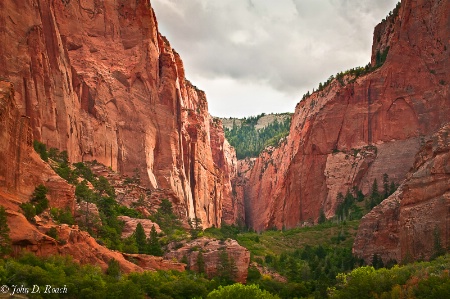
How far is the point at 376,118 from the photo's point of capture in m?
126

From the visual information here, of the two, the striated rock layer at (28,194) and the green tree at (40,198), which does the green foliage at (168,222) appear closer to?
the striated rock layer at (28,194)

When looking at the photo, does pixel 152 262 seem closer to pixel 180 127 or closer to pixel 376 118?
pixel 180 127

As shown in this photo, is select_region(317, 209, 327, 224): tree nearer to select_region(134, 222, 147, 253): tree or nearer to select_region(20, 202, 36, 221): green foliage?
select_region(134, 222, 147, 253): tree

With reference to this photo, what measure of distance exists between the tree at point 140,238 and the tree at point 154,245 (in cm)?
52

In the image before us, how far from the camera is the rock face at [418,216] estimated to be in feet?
255

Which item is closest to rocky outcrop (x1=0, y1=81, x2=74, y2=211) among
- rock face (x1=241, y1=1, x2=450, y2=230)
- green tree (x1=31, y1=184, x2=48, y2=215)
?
green tree (x1=31, y1=184, x2=48, y2=215)

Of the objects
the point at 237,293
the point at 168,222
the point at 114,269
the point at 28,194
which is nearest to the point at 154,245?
the point at 168,222

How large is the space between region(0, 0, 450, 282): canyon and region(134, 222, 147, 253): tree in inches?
133

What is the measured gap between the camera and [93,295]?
55125 mm

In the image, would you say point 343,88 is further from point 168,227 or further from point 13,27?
point 13,27

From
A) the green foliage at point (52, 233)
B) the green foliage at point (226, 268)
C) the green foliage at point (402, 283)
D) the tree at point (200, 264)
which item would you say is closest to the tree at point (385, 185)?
the green foliage at point (402, 283)

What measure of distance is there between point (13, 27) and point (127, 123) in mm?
21603

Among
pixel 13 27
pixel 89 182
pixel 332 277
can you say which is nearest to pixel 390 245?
pixel 332 277

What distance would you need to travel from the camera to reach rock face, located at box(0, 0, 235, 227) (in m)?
80.2
